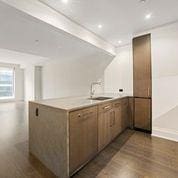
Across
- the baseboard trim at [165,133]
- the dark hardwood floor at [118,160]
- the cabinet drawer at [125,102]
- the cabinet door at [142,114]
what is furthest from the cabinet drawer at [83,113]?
the baseboard trim at [165,133]

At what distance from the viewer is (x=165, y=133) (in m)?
2.89

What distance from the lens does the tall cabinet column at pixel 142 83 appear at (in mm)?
3139

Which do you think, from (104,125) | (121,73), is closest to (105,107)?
(104,125)

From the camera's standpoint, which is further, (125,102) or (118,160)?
(125,102)

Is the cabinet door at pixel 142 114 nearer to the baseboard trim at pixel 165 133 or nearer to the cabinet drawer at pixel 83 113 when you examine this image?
the baseboard trim at pixel 165 133

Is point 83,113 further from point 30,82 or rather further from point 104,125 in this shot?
point 30,82

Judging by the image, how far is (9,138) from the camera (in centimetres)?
283

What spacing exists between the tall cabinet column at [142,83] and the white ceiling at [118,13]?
0.39 m

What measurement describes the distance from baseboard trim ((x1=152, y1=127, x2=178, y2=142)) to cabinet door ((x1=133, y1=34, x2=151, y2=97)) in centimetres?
86

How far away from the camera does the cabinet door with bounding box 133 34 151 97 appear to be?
3135 millimetres

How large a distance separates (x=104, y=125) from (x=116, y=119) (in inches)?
23.5

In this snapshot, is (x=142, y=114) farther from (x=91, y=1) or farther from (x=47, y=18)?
(x=47, y=18)

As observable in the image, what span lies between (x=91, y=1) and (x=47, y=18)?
2.62ft

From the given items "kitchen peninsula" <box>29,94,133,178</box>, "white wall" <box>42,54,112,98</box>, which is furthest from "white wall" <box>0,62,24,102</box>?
"kitchen peninsula" <box>29,94,133,178</box>
